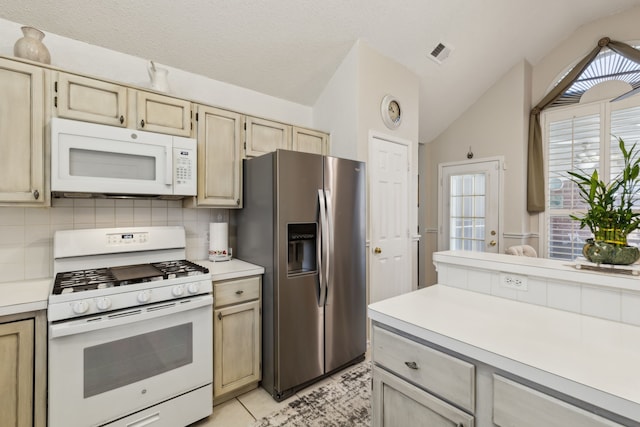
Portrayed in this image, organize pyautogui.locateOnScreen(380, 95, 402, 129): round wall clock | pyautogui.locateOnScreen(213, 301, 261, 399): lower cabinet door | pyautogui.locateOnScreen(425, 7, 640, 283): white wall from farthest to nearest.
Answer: pyautogui.locateOnScreen(425, 7, 640, 283): white wall → pyautogui.locateOnScreen(380, 95, 402, 129): round wall clock → pyautogui.locateOnScreen(213, 301, 261, 399): lower cabinet door

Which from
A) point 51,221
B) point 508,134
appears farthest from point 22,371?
point 508,134

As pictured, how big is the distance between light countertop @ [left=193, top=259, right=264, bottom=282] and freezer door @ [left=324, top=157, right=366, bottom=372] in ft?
1.93

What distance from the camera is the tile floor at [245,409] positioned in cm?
195

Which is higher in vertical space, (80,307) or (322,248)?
(322,248)

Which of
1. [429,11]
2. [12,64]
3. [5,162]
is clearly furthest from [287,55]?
[5,162]

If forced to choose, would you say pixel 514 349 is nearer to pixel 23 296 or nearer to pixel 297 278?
pixel 297 278

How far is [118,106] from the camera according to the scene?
1.98m

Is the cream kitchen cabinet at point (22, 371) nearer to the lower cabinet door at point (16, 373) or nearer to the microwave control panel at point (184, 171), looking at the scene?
the lower cabinet door at point (16, 373)

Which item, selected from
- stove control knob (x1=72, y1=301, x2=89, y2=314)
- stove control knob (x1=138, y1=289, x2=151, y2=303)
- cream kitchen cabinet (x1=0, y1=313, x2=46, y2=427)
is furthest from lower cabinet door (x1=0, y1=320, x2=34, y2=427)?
stove control knob (x1=138, y1=289, x2=151, y2=303)

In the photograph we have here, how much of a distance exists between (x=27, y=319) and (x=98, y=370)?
1.38 ft

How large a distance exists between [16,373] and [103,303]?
1.54 ft

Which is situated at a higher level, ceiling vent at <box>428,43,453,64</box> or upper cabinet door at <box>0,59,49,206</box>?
ceiling vent at <box>428,43,453,64</box>

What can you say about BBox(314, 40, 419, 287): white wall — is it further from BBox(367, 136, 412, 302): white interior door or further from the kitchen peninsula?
the kitchen peninsula

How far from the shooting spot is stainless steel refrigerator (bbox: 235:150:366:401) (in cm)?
214
